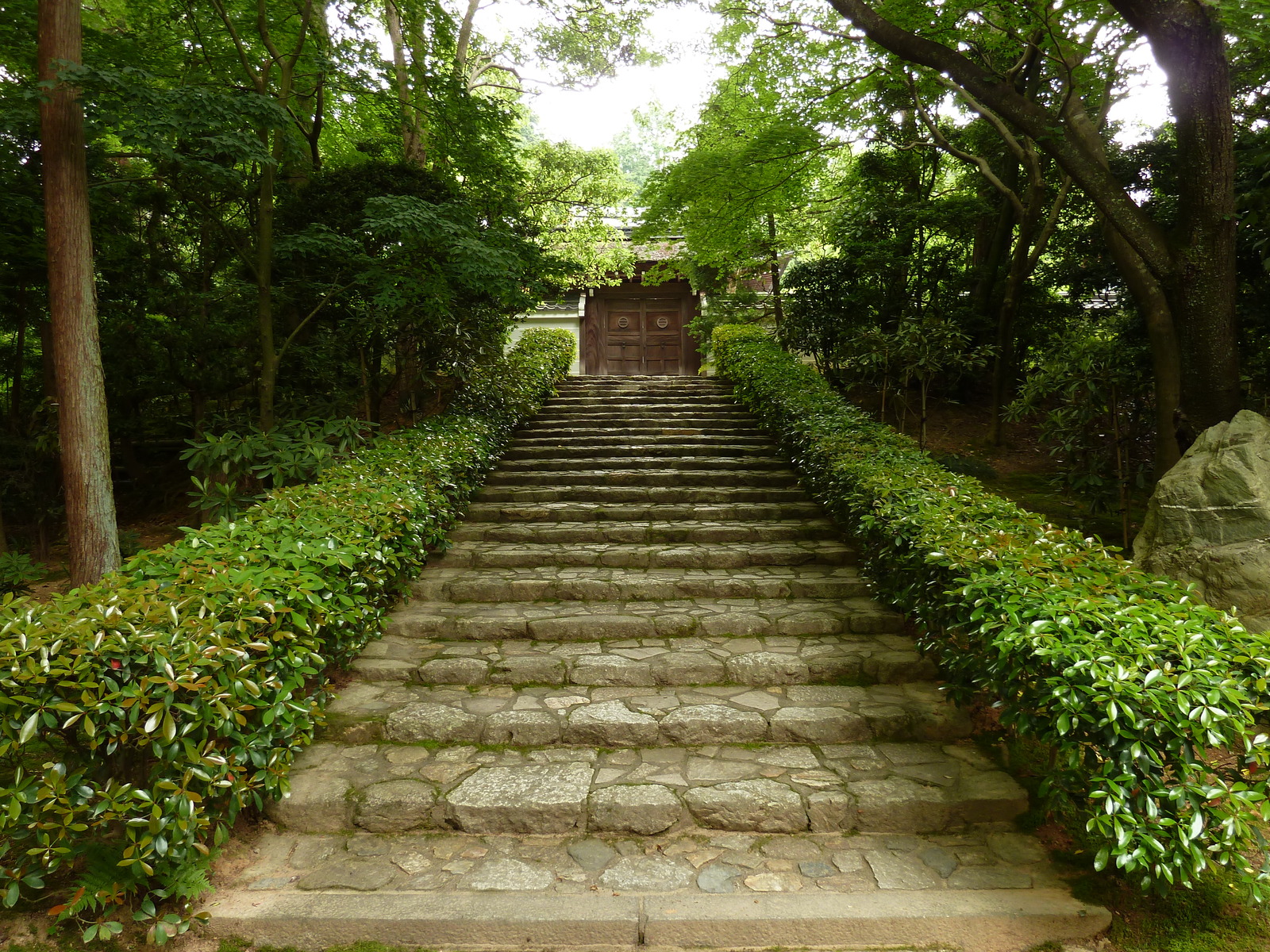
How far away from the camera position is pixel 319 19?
810 centimetres

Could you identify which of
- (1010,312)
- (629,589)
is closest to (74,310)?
(629,589)

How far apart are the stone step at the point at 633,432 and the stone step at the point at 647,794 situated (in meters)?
5.88

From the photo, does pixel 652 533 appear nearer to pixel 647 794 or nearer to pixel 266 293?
→ pixel 647 794

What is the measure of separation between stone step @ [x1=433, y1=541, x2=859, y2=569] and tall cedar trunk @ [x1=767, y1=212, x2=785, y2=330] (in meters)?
6.92

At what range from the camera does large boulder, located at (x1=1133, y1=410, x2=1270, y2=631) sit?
4152 mm

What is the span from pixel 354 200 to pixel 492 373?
2807 millimetres

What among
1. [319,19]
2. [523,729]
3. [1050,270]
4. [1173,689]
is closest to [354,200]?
[319,19]

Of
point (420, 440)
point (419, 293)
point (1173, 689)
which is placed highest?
point (419, 293)

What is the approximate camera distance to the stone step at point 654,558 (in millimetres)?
5875

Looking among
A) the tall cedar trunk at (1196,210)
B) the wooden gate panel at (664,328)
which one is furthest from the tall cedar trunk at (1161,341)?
the wooden gate panel at (664,328)

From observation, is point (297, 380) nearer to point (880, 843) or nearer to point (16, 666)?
point (16, 666)

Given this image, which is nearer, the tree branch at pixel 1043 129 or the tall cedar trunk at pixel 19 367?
the tree branch at pixel 1043 129

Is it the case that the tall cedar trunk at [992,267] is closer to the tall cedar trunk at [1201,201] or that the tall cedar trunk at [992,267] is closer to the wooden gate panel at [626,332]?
the tall cedar trunk at [1201,201]

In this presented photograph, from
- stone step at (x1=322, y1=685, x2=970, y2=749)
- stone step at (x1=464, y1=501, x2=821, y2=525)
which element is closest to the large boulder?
stone step at (x1=322, y1=685, x2=970, y2=749)
